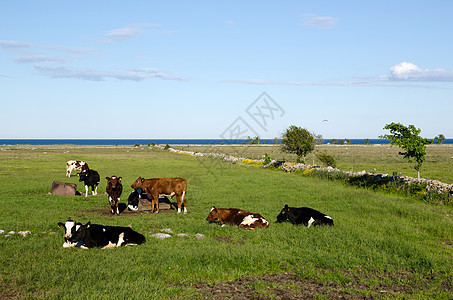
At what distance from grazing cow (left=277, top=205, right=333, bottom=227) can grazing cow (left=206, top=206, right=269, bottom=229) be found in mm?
1179

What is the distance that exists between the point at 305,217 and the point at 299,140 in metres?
36.5

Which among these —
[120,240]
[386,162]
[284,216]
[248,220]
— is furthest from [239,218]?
[386,162]

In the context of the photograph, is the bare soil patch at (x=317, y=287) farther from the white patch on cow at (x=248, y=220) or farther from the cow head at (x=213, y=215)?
the cow head at (x=213, y=215)

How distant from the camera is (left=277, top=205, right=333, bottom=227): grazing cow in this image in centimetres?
1423

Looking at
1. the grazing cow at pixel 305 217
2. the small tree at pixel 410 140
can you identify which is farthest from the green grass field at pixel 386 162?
the grazing cow at pixel 305 217

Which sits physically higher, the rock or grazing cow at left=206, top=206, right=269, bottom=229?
grazing cow at left=206, top=206, right=269, bottom=229

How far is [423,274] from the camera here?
9.50 meters

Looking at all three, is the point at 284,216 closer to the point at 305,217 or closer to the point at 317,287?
the point at 305,217

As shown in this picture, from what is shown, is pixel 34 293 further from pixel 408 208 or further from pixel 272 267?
pixel 408 208

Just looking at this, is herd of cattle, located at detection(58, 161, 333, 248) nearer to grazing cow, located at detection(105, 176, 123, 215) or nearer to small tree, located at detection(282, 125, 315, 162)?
grazing cow, located at detection(105, 176, 123, 215)

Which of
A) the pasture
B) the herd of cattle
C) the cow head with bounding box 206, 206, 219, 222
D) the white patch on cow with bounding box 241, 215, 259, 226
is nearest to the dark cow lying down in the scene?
the herd of cattle

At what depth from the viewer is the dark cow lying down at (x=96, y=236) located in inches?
440

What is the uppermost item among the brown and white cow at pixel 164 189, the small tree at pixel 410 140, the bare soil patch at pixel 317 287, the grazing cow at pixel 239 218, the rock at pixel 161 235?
the small tree at pixel 410 140

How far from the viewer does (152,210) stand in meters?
18.1
